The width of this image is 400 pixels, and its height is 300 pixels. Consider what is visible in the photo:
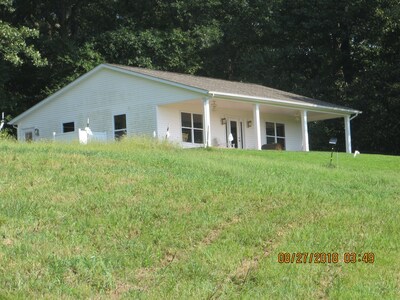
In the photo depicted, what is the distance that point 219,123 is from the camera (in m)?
28.6

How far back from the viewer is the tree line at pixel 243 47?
1395 inches

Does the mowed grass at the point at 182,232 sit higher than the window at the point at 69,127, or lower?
lower

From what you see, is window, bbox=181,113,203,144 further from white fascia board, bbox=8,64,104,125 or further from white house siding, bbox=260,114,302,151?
white fascia board, bbox=8,64,104,125

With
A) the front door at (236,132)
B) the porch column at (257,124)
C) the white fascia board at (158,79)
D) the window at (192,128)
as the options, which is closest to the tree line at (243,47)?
the white fascia board at (158,79)

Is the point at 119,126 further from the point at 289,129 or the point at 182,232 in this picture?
the point at 182,232

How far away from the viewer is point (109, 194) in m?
10.2

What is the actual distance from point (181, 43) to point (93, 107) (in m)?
12.0

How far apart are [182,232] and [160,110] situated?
58.1 ft

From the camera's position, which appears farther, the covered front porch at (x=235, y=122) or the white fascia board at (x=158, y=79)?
the covered front porch at (x=235, y=122)

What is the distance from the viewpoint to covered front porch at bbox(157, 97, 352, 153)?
85.1 feet

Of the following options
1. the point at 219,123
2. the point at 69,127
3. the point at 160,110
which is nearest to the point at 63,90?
the point at 69,127

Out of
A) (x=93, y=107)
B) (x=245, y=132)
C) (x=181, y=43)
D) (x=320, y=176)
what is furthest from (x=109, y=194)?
(x=181, y=43)

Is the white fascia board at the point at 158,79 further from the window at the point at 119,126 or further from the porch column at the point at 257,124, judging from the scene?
the porch column at the point at 257,124

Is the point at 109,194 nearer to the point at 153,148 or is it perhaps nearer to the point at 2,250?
the point at 2,250
